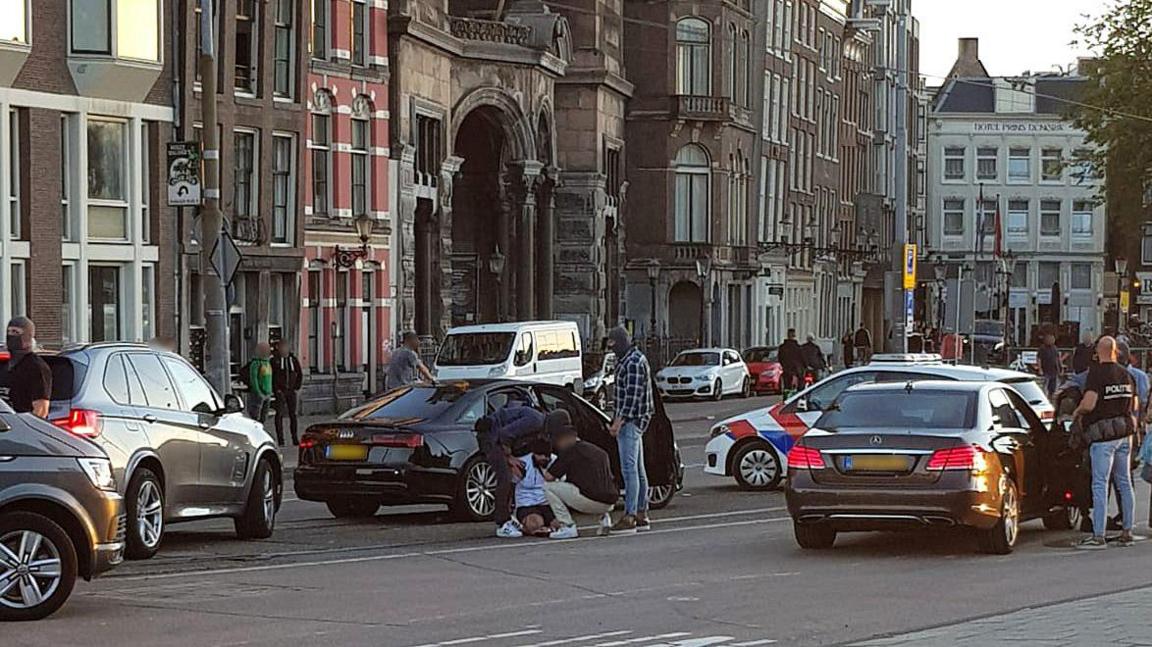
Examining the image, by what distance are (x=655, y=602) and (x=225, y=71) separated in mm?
30783

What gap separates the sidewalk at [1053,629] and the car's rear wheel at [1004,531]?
3.84 metres

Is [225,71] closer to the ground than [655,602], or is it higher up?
higher up

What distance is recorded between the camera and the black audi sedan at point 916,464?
1872 cm

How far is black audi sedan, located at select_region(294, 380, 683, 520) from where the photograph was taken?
22.2 m

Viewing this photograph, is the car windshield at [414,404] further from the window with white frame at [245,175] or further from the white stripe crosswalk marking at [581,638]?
the window with white frame at [245,175]

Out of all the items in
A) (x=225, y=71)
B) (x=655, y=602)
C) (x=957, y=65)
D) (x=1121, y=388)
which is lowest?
(x=655, y=602)

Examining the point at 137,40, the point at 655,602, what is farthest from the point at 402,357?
the point at 655,602

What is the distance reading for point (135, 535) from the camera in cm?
1777

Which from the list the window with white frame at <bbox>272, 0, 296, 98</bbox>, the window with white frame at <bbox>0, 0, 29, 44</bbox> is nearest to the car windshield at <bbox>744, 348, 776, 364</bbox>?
the window with white frame at <bbox>272, 0, 296, 98</bbox>

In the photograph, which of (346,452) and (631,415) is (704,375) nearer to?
(346,452)

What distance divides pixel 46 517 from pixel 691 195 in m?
66.3

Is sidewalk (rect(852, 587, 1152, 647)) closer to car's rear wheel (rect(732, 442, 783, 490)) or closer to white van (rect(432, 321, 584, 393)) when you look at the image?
car's rear wheel (rect(732, 442, 783, 490))

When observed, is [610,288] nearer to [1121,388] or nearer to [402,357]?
[402,357]

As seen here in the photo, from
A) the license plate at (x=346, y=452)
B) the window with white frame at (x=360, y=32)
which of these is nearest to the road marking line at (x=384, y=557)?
the license plate at (x=346, y=452)
